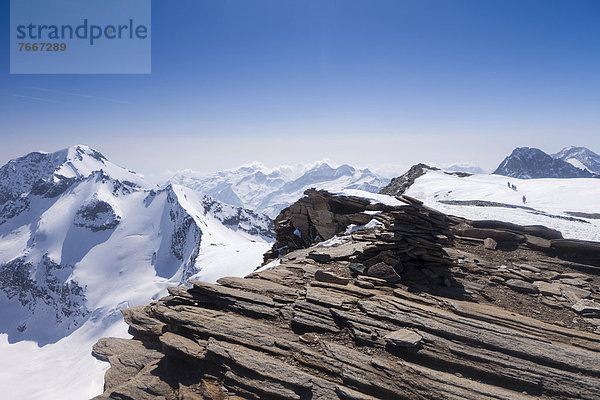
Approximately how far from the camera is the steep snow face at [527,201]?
1975 centimetres

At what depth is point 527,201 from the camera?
26.7 meters

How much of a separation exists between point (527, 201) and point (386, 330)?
26.3 meters


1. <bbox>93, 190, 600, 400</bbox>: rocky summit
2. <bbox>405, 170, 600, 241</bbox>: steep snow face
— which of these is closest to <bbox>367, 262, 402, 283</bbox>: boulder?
<bbox>93, 190, 600, 400</bbox>: rocky summit

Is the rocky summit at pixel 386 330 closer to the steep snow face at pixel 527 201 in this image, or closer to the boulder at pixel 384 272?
the boulder at pixel 384 272

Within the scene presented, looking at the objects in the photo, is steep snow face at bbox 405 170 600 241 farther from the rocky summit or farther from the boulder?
the boulder

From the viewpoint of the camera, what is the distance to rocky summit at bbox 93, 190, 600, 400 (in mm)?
7500

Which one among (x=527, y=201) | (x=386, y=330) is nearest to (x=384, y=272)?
(x=386, y=330)

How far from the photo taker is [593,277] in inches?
536

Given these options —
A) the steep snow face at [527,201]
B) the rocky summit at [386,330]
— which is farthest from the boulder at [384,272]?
the steep snow face at [527,201]

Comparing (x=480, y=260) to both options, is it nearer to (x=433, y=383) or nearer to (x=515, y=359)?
(x=515, y=359)

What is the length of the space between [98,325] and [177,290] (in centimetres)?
23610

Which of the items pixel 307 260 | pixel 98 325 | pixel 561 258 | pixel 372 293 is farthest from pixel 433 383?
pixel 98 325

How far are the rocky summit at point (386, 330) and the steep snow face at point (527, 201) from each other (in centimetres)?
501

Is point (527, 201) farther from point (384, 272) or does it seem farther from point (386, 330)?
point (386, 330)
